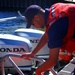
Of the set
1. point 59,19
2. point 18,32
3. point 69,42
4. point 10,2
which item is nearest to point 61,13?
point 59,19

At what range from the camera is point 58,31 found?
2439mm

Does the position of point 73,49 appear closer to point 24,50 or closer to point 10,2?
point 24,50

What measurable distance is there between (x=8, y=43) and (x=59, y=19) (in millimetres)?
1945

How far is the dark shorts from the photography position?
244 cm

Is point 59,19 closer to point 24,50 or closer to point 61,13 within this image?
point 61,13

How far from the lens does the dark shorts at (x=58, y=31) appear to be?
2439mm

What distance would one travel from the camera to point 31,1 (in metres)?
32.7

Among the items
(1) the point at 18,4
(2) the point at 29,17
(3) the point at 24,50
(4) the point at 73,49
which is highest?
(2) the point at 29,17

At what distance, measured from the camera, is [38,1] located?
32.7m

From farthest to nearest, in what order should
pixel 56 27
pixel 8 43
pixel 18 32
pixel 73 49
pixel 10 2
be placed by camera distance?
pixel 10 2 → pixel 18 32 → pixel 8 43 → pixel 73 49 → pixel 56 27

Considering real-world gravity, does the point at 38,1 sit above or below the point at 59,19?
below

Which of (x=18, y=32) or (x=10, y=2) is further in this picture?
(x=10, y=2)

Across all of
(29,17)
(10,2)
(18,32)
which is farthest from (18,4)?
(29,17)

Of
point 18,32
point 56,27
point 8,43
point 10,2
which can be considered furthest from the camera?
point 10,2
